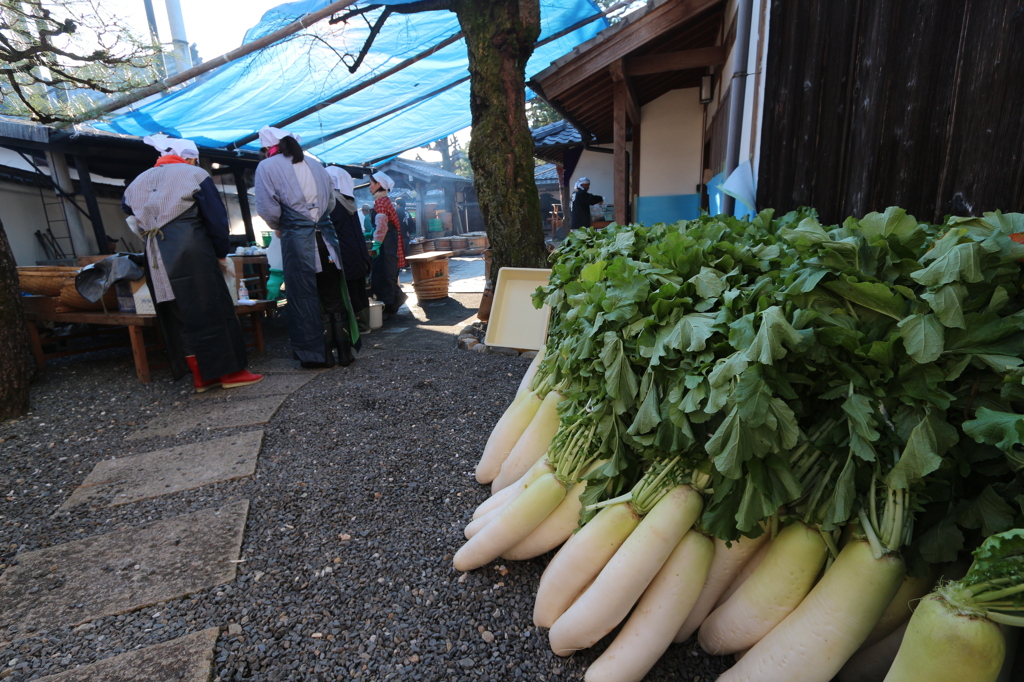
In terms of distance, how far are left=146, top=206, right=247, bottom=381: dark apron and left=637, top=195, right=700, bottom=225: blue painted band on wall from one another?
6179 millimetres

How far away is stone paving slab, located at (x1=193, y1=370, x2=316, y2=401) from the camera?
172 inches

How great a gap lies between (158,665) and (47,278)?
198 inches

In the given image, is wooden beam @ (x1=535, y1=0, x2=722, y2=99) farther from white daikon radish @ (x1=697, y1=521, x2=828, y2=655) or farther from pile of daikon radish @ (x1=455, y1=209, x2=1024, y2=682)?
white daikon radish @ (x1=697, y1=521, x2=828, y2=655)

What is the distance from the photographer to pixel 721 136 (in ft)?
17.6

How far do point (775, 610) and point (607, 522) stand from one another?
1.59ft

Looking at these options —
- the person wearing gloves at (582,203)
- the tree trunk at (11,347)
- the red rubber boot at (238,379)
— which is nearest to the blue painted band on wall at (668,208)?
the person wearing gloves at (582,203)

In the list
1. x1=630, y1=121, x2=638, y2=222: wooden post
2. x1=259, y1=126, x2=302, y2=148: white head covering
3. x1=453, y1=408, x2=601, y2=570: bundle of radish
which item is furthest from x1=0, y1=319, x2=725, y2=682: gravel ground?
x1=630, y1=121, x2=638, y2=222: wooden post

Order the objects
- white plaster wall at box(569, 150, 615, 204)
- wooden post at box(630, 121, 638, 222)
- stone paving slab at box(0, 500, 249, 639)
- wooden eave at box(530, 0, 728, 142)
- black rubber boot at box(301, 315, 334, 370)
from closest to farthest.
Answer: stone paving slab at box(0, 500, 249, 639)
black rubber boot at box(301, 315, 334, 370)
wooden eave at box(530, 0, 728, 142)
wooden post at box(630, 121, 638, 222)
white plaster wall at box(569, 150, 615, 204)

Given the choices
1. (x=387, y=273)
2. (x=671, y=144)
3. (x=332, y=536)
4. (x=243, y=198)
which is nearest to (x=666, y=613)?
(x=332, y=536)

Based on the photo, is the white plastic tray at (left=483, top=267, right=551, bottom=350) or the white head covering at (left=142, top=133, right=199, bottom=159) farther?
the white plastic tray at (left=483, top=267, right=551, bottom=350)

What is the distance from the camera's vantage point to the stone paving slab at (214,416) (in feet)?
12.4

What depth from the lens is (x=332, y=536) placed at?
2.38 meters

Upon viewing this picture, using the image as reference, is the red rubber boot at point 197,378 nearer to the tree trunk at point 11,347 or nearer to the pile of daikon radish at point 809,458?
the tree trunk at point 11,347

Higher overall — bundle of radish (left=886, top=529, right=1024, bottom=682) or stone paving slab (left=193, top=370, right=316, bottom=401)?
bundle of radish (left=886, top=529, right=1024, bottom=682)
